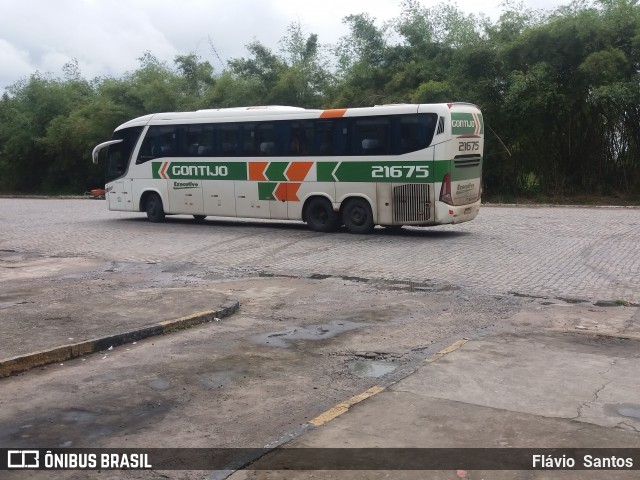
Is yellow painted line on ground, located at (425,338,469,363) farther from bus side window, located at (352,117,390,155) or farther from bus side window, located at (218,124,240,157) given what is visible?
bus side window, located at (218,124,240,157)

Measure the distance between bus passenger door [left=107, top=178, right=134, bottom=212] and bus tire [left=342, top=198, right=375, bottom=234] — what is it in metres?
7.31

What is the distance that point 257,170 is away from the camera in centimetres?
1930

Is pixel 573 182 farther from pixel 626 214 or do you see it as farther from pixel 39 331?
pixel 39 331

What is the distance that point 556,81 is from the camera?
27234mm

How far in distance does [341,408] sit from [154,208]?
16.9 meters

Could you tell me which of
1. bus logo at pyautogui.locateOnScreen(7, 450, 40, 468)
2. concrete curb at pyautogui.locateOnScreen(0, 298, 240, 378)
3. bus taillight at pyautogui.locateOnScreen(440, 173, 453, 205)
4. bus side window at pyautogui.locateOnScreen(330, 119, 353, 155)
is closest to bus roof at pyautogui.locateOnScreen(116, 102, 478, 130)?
bus side window at pyautogui.locateOnScreen(330, 119, 353, 155)

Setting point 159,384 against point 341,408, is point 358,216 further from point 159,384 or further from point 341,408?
point 341,408

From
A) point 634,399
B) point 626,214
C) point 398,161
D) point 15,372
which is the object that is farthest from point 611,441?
point 626,214

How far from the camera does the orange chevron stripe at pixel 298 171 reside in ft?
60.7

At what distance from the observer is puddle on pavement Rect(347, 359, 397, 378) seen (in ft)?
22.5

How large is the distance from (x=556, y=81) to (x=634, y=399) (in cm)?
2306

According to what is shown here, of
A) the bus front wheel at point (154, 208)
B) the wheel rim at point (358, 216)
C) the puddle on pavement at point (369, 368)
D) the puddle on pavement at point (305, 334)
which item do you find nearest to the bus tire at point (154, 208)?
the bus front wheel at point (154, 208)

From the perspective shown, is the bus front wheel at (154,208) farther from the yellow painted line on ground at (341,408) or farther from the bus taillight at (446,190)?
the yellow painted line on ground at (341,408)

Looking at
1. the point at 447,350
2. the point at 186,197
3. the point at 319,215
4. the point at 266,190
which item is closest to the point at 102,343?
the point at 447,350
